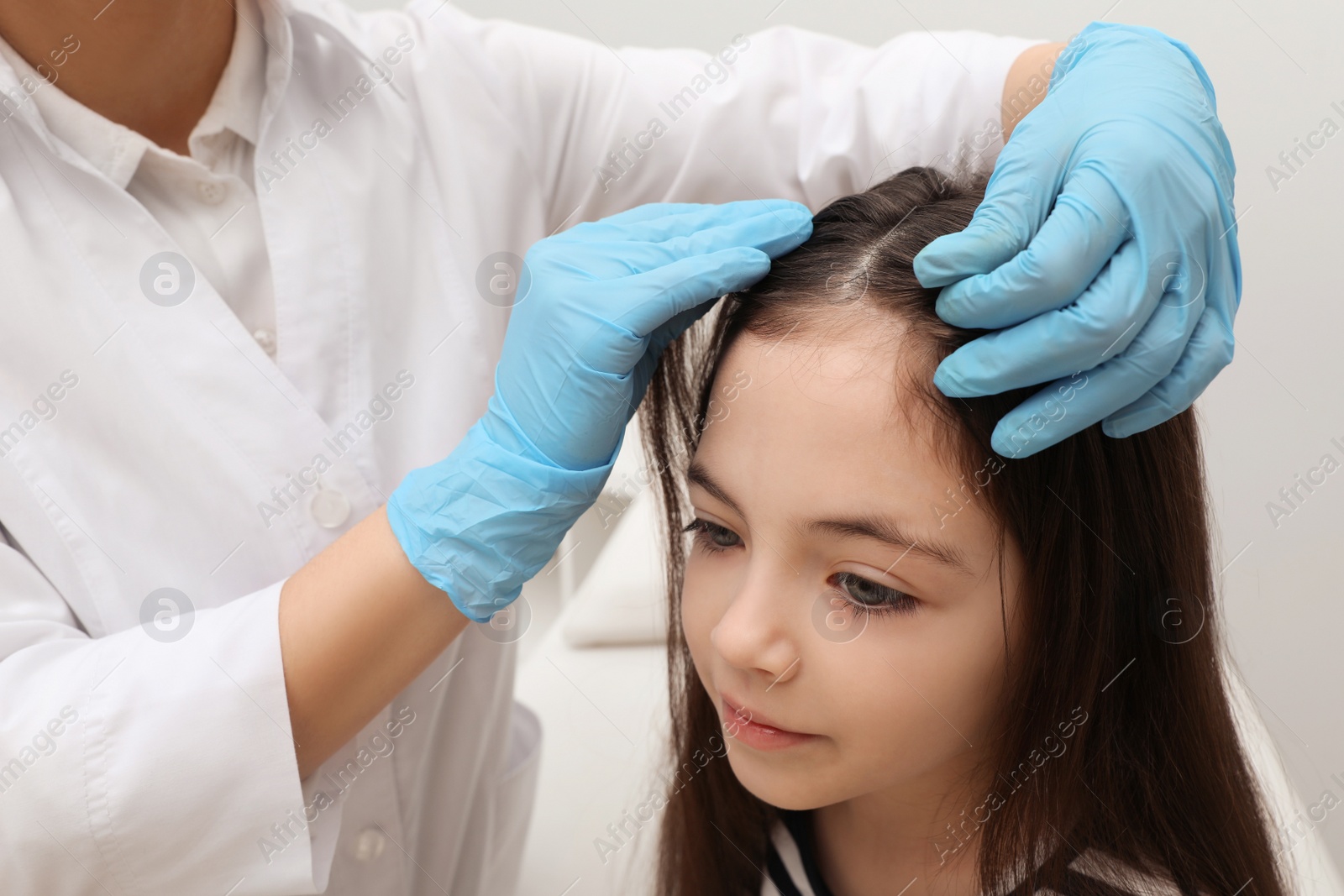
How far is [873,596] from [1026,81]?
59 centimetres

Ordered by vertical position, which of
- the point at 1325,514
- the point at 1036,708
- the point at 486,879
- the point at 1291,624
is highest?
the point at 1036,708

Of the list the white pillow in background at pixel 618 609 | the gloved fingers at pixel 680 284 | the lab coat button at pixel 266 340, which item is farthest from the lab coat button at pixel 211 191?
the white pillow in background at pixel 618 609

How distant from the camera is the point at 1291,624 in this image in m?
1.65

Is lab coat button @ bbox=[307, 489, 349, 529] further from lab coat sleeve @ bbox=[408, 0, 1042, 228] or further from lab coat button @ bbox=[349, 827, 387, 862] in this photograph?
lab coat sleeve @ bbox=[408, 0, 1042, 228]

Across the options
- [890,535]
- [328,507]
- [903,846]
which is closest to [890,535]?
[890,535]

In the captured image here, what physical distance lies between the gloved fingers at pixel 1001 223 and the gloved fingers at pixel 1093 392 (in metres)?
0.10

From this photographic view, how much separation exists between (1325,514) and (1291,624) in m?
0.20

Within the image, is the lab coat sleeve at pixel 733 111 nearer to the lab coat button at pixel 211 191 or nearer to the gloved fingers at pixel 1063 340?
the lab coat button at pixel 211 191

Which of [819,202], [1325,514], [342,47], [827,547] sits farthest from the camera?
[1325,514]

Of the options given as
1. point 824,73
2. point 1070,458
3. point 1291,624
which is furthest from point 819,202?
point 1291,624

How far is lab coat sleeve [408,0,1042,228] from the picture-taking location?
1.12m

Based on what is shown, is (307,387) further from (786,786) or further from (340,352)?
(786,786)

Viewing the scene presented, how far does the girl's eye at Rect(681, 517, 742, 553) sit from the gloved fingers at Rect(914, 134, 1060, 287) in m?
0.27

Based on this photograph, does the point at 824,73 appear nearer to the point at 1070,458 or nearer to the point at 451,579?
the point at 1070,458
